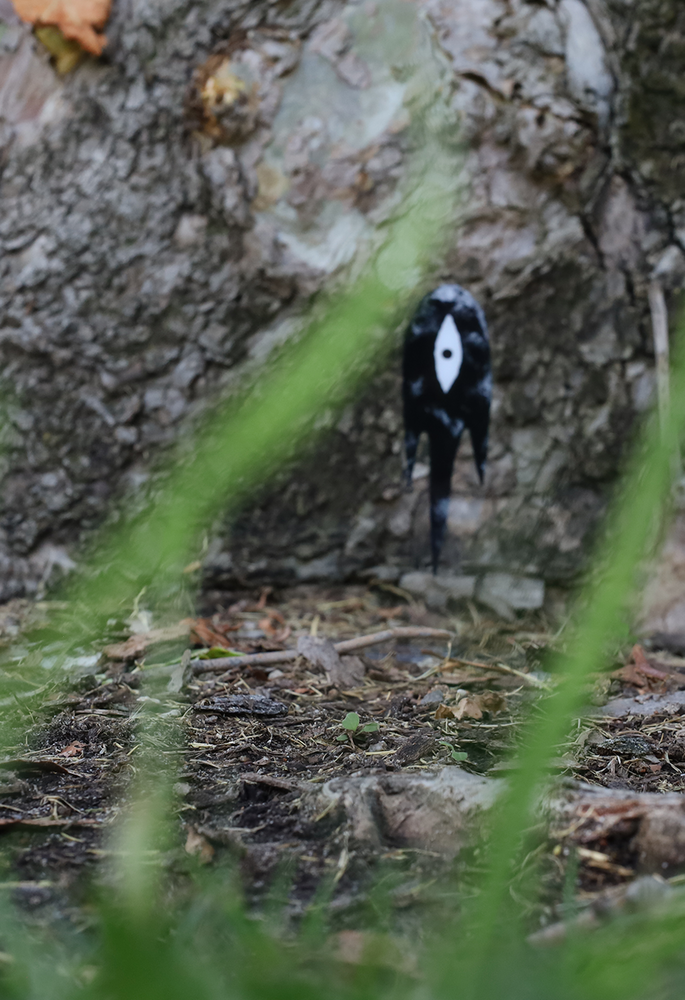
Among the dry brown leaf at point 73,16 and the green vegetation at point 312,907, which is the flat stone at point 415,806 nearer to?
the green vegetation at point 312,907

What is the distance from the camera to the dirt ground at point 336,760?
819 millimetres

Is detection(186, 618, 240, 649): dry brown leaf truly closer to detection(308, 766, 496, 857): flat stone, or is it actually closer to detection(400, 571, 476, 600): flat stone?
detection(400, 571, 476, 600): flat stone

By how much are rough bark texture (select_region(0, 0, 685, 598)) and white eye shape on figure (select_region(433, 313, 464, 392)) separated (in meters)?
0.10

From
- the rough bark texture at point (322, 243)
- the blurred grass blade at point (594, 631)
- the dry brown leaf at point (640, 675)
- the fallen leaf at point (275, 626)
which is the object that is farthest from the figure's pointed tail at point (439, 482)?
the blurred grass blade at point (594, 631)

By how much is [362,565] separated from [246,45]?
48.1 inches

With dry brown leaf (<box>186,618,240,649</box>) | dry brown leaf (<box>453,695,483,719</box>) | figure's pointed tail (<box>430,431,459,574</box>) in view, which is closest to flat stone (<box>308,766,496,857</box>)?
dry brown leaf (<box>453,695,483,719</box>)

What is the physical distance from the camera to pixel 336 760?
3.71 feet

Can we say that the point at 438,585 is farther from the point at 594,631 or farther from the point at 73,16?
the point at 594,631

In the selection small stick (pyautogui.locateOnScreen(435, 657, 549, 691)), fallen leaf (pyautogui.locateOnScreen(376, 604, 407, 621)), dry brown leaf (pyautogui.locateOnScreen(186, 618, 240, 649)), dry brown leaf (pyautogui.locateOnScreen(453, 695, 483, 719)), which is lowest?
fallen leaf (pyautogui.locateOnScreen(376, 604, 407, 621))

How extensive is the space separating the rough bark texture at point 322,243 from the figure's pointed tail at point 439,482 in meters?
0.03

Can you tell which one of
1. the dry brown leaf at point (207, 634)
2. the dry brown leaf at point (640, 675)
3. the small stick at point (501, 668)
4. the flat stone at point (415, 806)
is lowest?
the dry brown leaf at point (640, 675)

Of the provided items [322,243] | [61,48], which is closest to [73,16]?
[61,48]

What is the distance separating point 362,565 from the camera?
2.03 meters

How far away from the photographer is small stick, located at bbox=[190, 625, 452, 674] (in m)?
1.49
